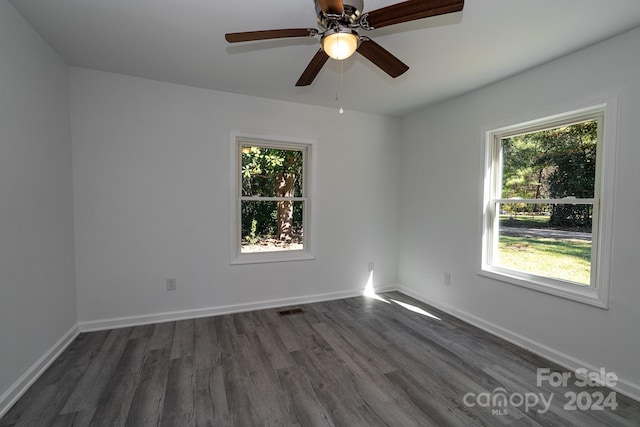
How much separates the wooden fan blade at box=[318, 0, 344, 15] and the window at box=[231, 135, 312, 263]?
2123 millimetres

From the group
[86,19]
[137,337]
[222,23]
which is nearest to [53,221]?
[137,337]

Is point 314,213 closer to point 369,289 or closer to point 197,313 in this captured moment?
point 369,289

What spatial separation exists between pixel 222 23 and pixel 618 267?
3.23 m

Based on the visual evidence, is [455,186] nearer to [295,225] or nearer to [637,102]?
[637,102]

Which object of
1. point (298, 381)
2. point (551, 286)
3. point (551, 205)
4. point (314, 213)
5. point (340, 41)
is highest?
point (340, 41)

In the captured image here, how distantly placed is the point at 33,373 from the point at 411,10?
324cm

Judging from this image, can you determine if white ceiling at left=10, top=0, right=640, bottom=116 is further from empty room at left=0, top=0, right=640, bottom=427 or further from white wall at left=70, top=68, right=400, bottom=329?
white wall at left=70, top=68, right=400, bottom=329

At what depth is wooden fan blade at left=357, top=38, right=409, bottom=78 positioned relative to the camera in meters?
1.54

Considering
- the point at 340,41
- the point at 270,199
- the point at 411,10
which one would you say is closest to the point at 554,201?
the point at 411,10

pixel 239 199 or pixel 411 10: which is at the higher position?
pixel 411 10

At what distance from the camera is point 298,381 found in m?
2.02

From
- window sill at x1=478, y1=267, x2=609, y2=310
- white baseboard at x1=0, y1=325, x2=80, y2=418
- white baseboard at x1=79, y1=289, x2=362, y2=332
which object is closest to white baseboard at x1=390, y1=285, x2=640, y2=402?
window sill at x1=478, y1=267, x2=609, y2=310

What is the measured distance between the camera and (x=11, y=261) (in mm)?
1772

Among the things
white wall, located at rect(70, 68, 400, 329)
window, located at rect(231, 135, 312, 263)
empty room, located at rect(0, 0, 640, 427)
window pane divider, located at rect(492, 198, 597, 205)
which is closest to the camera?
empty room, located at rect(0, 0, 640, 427)
